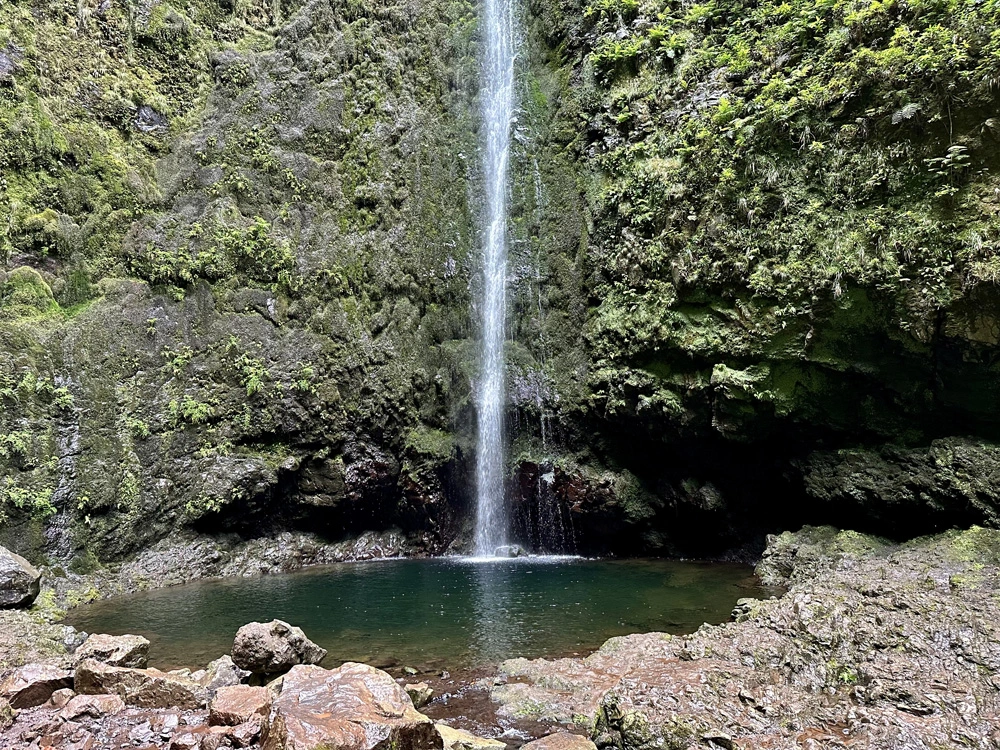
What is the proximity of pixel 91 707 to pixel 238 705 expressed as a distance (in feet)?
5.00

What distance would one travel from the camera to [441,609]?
10.1m

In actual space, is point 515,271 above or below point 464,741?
above

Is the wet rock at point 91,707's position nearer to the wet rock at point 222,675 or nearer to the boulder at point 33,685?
the boulder at point 33,685

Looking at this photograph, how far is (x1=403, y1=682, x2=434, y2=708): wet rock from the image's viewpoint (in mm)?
5988

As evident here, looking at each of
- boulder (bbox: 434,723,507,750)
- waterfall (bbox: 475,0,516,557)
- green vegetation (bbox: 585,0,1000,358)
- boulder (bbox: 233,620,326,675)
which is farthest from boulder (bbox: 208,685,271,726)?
waterfall (bbox: 475,0,516,557)

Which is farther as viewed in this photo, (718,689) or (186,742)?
(718,689)

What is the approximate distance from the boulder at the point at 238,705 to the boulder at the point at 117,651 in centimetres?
214

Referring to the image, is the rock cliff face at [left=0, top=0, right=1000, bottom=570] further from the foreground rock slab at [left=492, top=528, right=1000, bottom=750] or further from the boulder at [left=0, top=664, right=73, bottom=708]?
the boulder at [left=0, top=664, right=73, bottom=708]

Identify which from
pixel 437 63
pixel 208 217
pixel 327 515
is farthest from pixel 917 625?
pixel 437 63

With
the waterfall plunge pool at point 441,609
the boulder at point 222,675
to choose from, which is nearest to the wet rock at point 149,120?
the waterfall plunge pool at point 441,609

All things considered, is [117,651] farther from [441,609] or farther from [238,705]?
[441,609]

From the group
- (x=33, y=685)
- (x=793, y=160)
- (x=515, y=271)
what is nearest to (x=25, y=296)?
(x=33, y=685)

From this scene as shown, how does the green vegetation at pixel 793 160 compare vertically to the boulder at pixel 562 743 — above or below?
above

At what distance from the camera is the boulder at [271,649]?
6941mm
